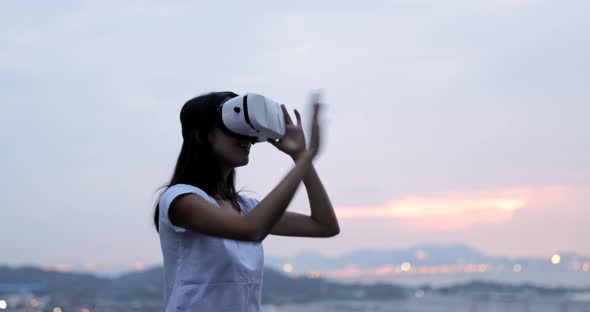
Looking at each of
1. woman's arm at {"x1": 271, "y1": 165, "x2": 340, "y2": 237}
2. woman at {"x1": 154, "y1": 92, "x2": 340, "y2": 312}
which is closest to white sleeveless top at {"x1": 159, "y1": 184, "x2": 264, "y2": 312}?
woman at {"x1": 154, "y1": 92, "x2": 340, "y2": 312}

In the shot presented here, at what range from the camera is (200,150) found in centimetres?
166

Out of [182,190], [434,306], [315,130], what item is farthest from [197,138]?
[434,306]

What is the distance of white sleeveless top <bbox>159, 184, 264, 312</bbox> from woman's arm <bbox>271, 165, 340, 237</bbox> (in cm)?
25

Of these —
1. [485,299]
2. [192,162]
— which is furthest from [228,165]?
[485,299]

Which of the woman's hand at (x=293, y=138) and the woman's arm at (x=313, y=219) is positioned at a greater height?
the woman's hand at (x=293, y=138)

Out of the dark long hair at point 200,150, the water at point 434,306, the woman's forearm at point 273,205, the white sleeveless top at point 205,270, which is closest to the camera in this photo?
the woman's forearm at point 273,205

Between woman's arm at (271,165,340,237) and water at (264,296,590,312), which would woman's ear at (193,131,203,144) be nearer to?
woman's arm at (271,165,340,237)

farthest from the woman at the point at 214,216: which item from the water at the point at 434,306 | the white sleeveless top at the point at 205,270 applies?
the water at the point at 434,306

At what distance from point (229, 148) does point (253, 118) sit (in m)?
0.15

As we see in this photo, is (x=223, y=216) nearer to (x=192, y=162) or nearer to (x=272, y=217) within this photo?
(x=272, y=217)

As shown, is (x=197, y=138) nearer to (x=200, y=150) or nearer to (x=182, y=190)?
(x=200, y=150)

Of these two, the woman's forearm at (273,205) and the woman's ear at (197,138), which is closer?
the woman's forearm at (273,205)

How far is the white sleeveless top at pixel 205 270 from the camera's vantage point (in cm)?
153

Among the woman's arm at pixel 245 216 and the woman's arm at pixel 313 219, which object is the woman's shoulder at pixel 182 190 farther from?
the woman's arm at pixel 313 219
